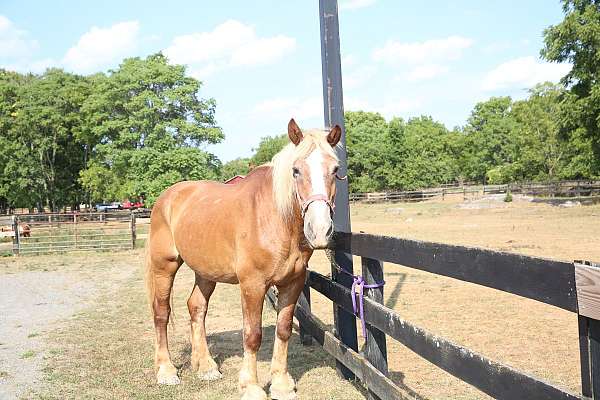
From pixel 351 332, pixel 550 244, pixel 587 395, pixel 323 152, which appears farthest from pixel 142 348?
pixel 550 244

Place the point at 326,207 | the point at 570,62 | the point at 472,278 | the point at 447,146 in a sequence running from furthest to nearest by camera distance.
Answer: the point at 447,146 → the point at 570,62 → the point at 326,207 → the point at 472,278

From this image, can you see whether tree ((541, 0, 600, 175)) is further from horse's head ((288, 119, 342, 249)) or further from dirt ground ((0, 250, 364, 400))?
horse's head ((288, 119, 342, 249))

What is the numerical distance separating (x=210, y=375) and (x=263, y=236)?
1789 millimetres

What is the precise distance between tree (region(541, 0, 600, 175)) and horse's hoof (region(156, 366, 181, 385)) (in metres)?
23.4

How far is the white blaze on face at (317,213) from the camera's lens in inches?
123

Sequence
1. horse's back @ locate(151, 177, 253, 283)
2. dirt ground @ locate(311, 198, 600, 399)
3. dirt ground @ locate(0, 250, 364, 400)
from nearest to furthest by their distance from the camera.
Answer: horse's back @ locate(151, 177, 253, 283), dirt ground @ locate(311, 198, 600, 399), dirt ground @ locate(0, 250, 364, 400)

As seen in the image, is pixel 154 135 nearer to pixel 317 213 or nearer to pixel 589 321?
pixel 317 213

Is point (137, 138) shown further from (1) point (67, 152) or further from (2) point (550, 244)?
(2) point (550, 244)

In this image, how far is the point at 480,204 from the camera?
103 ft

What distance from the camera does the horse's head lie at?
3.16 m

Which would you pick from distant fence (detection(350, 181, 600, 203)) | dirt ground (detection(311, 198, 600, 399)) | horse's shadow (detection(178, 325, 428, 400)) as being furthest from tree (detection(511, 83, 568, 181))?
horse's shadow (detection(178, 325, 428, 400))

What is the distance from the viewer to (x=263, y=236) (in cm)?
376

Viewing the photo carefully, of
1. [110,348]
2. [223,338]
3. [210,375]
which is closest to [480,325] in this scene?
[223,338]

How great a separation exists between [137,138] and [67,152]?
1062 cm
